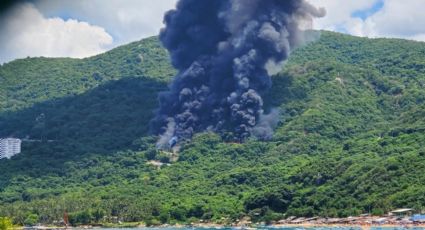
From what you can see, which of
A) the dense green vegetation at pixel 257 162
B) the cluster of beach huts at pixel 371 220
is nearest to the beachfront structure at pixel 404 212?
the cluster of beach huts at pixel 371 220

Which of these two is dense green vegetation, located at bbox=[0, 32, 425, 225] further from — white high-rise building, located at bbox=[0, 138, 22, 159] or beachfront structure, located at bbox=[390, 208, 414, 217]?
white high-rise building, located at bbox=[0, 138, 22, 159]

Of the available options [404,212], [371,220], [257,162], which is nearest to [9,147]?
[257,162]

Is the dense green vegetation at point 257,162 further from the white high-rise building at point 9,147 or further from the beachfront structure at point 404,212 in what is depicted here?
the white high-rise building at point 9,147

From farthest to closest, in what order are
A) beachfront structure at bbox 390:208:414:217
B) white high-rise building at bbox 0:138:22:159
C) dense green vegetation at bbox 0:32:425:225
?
white high-rise building at bbox 0:138:22:159
dense green vegetation at bbox 0:32:425:225
beachfront structure at bbox 390:208:414:217

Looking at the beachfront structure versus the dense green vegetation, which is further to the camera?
the dense green vegetation

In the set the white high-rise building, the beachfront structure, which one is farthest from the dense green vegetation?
the white high-rise building

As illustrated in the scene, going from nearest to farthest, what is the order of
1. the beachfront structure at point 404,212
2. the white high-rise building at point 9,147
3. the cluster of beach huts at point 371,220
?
1. the cluster of beach huts at point 371,220
2. the beachfront structure at point 404,212
3. the white high-rise building at point 9,147
